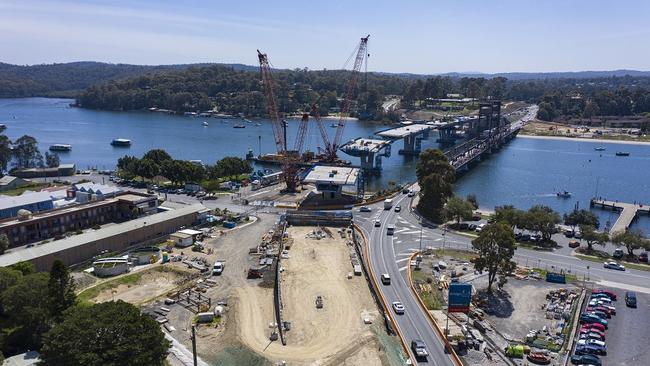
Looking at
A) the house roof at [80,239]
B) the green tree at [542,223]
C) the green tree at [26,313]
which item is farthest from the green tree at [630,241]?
the green tree at [26,313]

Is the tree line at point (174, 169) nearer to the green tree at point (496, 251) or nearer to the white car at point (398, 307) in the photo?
the white car at point (398, 307)

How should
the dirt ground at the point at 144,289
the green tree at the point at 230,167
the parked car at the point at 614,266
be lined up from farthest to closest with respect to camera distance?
1. the green tree at the point at 230,167
2. the parked car at the point at 614,266
3. the dirt ground at the point at 144,289

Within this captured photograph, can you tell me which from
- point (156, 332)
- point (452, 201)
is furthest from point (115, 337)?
point (452, 201)

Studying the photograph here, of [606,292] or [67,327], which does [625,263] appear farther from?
[67,327]

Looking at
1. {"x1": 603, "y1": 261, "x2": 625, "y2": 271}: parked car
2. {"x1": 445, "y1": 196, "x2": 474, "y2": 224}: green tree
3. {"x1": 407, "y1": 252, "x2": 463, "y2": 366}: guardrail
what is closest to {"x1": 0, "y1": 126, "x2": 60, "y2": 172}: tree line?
{"x1": 445, "y1": 196, "x2": 474, "y2": 224}: green tree

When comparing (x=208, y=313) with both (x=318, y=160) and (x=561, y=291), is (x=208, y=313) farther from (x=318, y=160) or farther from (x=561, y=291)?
(x=318, y=160)

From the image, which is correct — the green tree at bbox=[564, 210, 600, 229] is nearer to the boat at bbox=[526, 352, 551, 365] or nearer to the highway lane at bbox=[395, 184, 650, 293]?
the highway lane at bbox=[395, 184, 650, 293]
